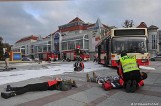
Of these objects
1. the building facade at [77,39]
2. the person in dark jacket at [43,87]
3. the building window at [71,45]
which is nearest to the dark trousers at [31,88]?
the person in dark jacket at [43,87]

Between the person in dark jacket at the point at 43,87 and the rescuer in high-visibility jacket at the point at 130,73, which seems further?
the rescuer in high-visibility jacket at the point at 130,73

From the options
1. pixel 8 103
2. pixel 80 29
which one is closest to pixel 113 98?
pixel 8 103

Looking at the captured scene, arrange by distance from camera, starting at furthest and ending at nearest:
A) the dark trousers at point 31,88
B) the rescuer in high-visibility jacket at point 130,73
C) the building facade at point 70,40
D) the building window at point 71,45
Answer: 1. the building window at point 71,45
2. the building facade at point 70,40
3. the rescuer in high-visibility jacket at point 130,73
4. the dark trousers at point 31,88

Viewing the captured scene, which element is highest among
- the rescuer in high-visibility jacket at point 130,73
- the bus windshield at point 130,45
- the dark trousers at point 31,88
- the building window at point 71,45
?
the building window at point 71,45

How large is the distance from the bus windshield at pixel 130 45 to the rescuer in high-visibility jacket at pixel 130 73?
9156 millimetres

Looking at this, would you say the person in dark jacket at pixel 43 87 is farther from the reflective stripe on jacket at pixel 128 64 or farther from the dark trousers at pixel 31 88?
the reflective stripe on jacket at pixel 128 64

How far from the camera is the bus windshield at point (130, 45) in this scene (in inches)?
689

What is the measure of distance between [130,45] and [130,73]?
961 centimetres

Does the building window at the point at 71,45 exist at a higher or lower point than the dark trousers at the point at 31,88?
higher

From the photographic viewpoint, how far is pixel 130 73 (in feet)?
26.8

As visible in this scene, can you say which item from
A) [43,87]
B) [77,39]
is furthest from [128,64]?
[77,39]

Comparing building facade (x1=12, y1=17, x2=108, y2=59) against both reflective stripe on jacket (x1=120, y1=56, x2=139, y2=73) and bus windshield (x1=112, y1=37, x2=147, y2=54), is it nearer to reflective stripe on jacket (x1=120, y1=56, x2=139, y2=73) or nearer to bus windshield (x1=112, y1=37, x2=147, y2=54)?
bus windshield (x1=112, y1=37, x2=147, y2=54)

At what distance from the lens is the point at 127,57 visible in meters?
8.45

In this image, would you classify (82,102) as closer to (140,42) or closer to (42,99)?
(42,99)
